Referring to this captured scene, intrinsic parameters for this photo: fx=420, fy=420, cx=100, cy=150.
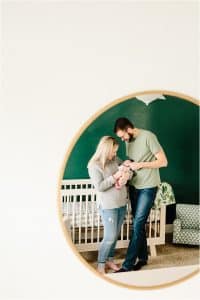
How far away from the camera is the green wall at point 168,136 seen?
1.84 meters

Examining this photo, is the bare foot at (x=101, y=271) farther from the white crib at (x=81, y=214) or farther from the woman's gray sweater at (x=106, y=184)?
the woman's gray sweater at (x=106, y=184)

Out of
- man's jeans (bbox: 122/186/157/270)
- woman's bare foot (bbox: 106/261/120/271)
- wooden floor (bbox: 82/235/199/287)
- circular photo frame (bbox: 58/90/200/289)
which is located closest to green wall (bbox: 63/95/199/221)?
circular photo frame (bbox: 58/90/200/289)

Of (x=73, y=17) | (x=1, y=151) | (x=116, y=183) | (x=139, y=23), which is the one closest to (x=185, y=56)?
(x=139, y=23)

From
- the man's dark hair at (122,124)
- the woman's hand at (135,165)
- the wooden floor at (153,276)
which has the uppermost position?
the man's dark hair at (122,124)

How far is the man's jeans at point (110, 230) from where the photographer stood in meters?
1.87

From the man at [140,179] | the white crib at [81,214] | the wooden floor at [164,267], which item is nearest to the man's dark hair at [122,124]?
the man at [140,179]

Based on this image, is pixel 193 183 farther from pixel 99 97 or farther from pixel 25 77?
pixel 25 77

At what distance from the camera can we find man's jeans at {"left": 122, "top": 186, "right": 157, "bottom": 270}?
1.91 metres

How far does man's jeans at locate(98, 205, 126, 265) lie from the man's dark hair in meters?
0.35

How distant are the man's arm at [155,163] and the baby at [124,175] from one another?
0.08ft

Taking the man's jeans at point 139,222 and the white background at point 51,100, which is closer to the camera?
the white background at point 51,100

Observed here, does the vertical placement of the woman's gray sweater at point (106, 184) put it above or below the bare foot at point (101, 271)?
above

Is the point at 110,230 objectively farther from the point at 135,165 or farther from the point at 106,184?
the point at 135,165

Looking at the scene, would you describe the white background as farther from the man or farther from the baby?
the baby
